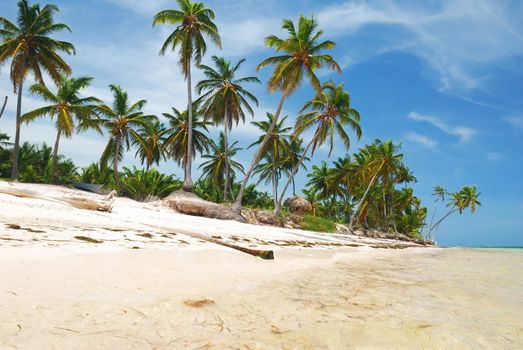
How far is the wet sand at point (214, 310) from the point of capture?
1.53 m

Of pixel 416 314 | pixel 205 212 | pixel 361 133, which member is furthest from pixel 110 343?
pixel 361 133

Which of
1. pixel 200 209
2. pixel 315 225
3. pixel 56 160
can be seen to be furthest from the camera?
pixel 315 225

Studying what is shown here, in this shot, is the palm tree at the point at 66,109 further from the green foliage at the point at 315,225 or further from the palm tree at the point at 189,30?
the green foliage at the point at 315,225

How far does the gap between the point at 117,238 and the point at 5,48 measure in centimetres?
2233

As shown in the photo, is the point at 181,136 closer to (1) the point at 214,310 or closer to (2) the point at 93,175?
(2) the point at 93,175

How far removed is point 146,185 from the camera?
81.4 feet

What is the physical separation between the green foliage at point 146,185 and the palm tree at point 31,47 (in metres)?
7.42

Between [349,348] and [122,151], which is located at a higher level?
[122,151]

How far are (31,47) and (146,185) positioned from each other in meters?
12.0

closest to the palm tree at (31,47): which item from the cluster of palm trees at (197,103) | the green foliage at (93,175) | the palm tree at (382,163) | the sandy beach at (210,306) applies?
the cluster of palm trees at (197,103)

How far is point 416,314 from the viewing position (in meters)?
2.31

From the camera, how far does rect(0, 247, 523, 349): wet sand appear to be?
1533 mm

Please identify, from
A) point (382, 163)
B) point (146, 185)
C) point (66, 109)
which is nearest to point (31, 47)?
point (66, 109)

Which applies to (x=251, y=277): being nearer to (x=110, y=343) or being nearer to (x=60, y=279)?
(x=60, y=279)
